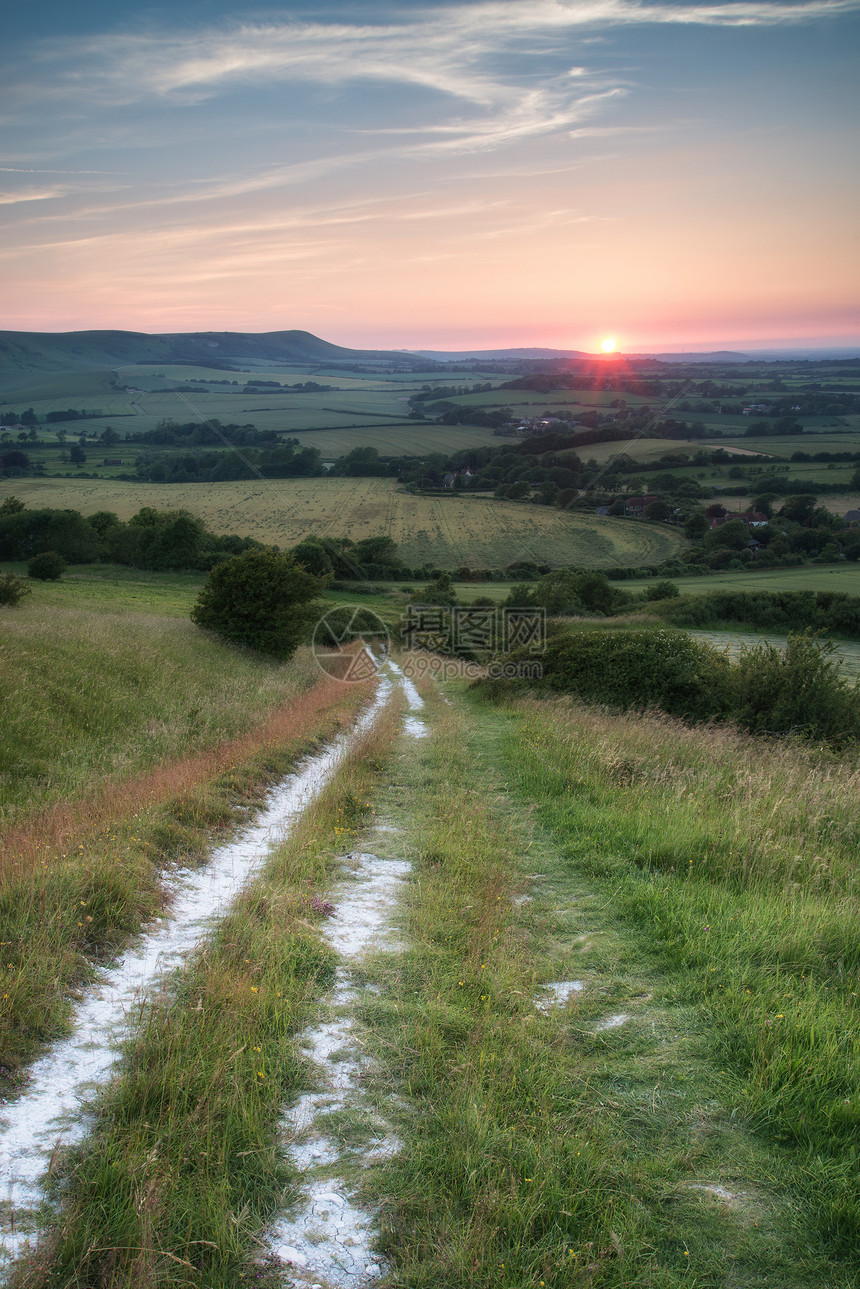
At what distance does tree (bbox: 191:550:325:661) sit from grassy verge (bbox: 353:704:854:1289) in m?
22.6

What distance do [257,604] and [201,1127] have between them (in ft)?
83.6

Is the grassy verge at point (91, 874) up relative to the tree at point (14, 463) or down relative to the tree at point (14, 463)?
down

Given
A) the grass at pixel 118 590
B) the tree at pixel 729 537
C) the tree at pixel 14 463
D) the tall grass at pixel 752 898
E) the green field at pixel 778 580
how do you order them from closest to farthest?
the tall grass at pixel 752 898, the grass at pixel 118 590, the green field at pixel 778 580, the tree at pixel 729 537, the tree at pixel 14 463

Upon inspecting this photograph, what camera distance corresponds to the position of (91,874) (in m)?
5.23

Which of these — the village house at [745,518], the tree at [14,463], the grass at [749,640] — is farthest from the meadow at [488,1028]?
the tree at [14,463]

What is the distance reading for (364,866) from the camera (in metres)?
6.62

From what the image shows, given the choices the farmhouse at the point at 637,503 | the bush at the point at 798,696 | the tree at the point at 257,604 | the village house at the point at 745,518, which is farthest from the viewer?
the farmhouse at the point at 637,503

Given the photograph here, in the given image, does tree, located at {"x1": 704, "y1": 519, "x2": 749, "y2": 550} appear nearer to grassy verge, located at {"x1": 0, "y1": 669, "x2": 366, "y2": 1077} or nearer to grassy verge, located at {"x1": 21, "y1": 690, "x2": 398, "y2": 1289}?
grassy verge, located at {"x1": 0, "y1": 669, "x2": 366, "y2": 1077}

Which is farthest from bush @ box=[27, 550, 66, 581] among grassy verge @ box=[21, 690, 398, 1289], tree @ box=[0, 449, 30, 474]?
tree @ box=[0, 449, 30, 474]

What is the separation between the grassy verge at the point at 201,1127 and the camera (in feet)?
8.51

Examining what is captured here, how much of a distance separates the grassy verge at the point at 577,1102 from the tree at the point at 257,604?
2265cm

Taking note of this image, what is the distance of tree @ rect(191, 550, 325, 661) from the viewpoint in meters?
27.8

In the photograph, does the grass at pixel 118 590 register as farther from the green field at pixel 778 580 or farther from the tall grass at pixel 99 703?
the green field at pixel 778 580

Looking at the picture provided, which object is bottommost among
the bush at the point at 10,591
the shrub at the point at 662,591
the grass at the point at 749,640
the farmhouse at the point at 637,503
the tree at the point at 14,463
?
the grass at the point at 749,640
